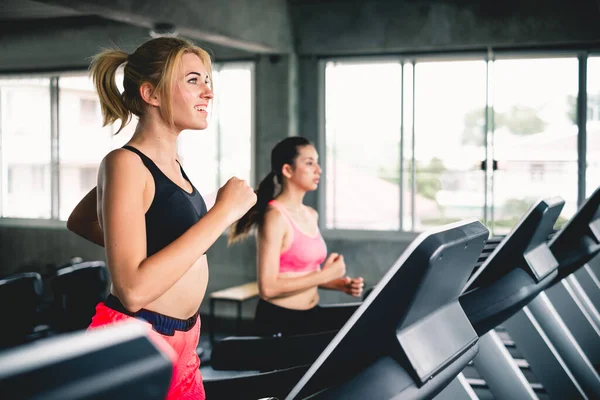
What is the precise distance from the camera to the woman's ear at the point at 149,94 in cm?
134

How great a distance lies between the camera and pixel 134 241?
3.85 feet

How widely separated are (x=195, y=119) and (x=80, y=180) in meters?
6.45

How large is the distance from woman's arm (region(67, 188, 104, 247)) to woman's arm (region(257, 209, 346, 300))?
1.20 metres

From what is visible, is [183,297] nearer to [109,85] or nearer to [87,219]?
[87,219]

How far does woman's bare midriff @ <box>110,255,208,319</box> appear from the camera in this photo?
4.24ft

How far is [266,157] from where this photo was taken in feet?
20.1

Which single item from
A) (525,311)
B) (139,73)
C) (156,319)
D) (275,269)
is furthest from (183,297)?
(525,311)

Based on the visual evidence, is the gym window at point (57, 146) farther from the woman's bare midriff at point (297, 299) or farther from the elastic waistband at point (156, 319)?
the elastic waistband at point (156, 319)

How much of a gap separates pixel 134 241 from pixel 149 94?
13.2 inches

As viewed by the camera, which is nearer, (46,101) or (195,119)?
(195,119)

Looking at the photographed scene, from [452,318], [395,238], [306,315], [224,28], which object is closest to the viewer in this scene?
[452,318]

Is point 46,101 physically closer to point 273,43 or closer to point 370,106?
point 273,43

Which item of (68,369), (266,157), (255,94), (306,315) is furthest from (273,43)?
(68,369)

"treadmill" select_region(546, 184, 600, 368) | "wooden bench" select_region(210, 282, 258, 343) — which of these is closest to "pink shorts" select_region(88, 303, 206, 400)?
"treadmill" select_region(546, 184, 600, 368)
